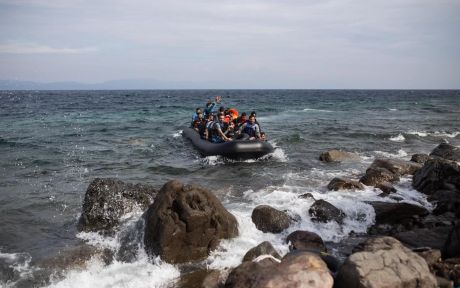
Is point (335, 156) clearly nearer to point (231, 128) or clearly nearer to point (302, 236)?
point (231, 128)

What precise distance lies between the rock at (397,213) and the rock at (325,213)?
0.83 meters

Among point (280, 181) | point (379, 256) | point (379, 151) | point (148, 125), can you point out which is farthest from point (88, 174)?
point (148, 125)

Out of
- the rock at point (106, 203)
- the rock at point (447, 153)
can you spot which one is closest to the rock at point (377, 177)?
the rock at point (447, 153)

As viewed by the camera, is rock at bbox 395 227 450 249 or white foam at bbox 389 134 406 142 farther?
white foam at bbox 389 134 406 142

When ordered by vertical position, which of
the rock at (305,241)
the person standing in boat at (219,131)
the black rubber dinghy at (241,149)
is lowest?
the rock at (305,241)

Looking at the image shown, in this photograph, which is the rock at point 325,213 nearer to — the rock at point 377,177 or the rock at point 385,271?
the rock at point 377,177

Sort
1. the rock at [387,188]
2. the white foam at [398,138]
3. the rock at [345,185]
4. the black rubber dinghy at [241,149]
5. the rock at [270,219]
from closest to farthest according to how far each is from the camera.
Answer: the rock at [270,219] → the rock at [387,188] → the rock at [345,185] → the black rubber dinghy at [241,149] → the white foam at [398,138]

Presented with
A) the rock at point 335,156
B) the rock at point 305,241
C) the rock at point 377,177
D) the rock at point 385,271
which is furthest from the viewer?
the rock at point 335,156

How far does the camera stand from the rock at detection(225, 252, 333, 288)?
547 centimetres

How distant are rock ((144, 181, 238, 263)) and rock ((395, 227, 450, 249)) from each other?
3379 mm

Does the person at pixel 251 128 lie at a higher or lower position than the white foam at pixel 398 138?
higher

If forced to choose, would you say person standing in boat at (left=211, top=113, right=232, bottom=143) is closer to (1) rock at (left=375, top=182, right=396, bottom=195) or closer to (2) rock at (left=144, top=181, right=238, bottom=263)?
(1) rock at (left=375, top=182, right=396, bottom=195)

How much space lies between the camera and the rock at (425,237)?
763cm

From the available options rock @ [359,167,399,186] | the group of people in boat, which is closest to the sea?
rock @ [359,167,399,186]
